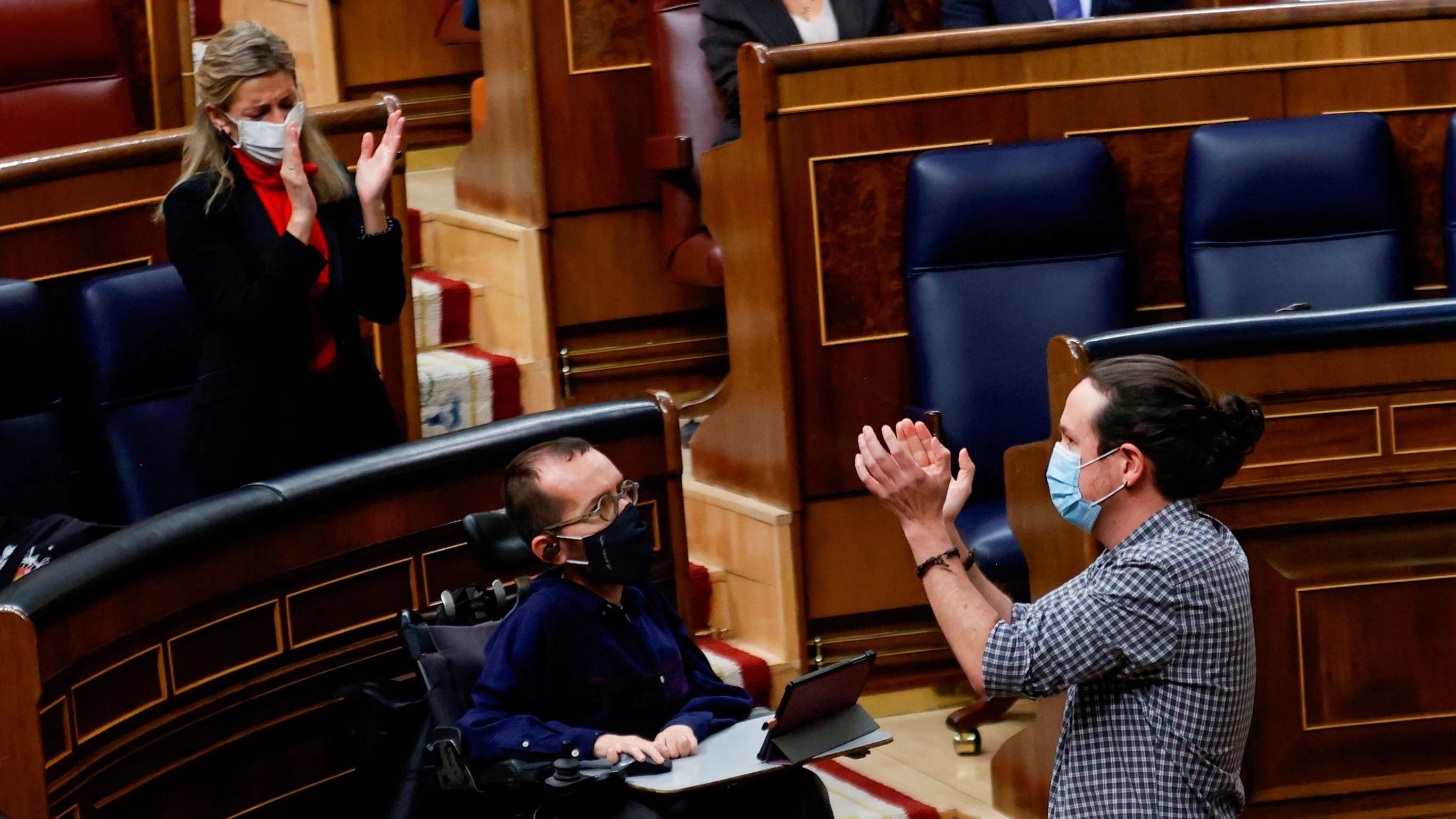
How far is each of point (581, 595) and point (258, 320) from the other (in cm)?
46

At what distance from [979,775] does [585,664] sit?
3.02ft

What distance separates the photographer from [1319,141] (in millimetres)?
2531

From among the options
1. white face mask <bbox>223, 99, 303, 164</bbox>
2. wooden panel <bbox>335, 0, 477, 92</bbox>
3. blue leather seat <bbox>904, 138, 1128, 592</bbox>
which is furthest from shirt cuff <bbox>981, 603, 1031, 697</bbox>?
wooden panel <bbox>335, 0, 477, 92</bbox>

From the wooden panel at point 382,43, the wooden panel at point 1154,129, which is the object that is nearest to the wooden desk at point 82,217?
the wooden panel at point 1154,129

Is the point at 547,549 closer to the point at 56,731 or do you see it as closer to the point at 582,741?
the point at 582,741

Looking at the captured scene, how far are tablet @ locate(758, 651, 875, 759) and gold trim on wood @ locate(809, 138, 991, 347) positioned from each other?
0.99 metres

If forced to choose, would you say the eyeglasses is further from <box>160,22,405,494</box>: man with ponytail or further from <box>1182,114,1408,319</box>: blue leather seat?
<box>1182,114,1408,319</box>: blue leather seat

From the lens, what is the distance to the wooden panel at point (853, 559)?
2545 millimetres

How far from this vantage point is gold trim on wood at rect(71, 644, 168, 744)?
144cm

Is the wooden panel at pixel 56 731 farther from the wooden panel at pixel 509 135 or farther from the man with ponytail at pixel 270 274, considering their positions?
the wooden panel at pixel 509 135

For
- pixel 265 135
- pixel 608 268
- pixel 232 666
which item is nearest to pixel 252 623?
pixel 232 666

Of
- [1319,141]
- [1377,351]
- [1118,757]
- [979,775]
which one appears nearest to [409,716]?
[1118,757]

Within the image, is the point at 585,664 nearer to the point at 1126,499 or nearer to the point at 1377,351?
the point at 1126,499

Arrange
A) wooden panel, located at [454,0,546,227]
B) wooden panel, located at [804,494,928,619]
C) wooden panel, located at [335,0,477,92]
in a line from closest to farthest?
1. wooden panel, located at [804,494,928,619]
2. wooden panel, located at [454,0,546,227]
3. wooden panel, located at [335,0,477,92]
